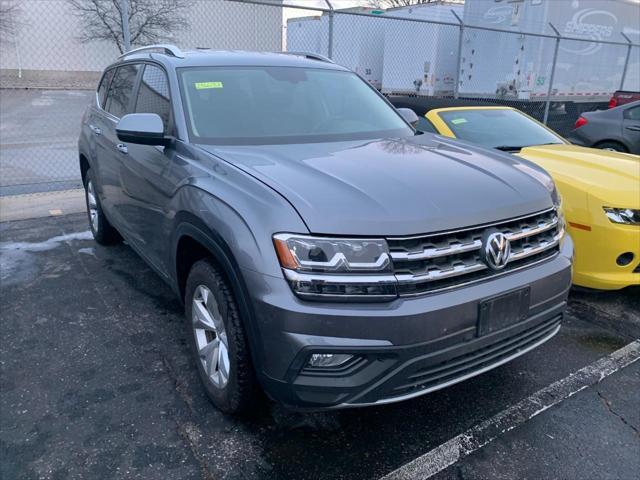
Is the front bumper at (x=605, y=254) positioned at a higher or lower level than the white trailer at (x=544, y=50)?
lower

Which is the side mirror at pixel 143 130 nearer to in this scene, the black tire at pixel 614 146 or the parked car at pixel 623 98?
the black tire at pixel 614 146

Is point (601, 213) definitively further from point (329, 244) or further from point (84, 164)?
point (84, 164)

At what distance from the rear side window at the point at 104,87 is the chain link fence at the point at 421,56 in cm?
201

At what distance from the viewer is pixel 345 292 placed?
82.4 inches

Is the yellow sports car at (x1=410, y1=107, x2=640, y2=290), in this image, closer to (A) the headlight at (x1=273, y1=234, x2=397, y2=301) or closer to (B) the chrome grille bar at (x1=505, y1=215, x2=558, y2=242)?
(B) the chrome grille bar at (x1=505, y1=215, x2=558, y2=242)

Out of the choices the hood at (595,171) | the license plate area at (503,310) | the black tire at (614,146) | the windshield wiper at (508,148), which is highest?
the hood at (595,171)

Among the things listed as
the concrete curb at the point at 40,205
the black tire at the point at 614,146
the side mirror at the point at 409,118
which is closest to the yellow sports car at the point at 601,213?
the side mirror at the point at 409,118

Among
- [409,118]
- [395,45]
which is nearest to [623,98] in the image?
[395,45]

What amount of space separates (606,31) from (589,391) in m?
14.2

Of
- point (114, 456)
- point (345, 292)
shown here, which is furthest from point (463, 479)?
point (114, 456)

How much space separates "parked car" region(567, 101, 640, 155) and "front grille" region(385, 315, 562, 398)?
6833mm

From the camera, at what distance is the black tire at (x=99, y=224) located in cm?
497

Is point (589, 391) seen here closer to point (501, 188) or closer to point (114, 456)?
point (501, 188)

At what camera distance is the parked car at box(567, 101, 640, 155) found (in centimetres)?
811
